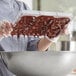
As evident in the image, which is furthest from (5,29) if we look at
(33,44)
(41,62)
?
(33,44)

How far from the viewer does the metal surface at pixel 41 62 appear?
814 millimetres

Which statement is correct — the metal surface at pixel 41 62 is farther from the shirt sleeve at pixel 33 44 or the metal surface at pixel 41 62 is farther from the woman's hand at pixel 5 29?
the shirt sleeve at pixel 33 44

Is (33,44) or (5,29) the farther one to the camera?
(33,44)

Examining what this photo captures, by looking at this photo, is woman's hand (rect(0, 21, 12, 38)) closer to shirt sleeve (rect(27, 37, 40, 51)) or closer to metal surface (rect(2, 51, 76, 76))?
metal surface (rect(2, 51, 76, 76))

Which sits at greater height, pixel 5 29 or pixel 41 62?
pixel 5 29

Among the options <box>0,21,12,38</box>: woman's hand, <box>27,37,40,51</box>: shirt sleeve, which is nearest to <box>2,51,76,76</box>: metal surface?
<box>0,21,12,38</box>: woman's hand

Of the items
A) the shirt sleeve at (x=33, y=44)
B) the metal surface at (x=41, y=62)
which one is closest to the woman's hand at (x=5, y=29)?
the metal surface at (x=41, y=62)

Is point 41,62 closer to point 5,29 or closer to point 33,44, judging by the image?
point 5,29

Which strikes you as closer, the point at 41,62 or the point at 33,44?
the point at 41,62

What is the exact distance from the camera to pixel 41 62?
0.82 metres

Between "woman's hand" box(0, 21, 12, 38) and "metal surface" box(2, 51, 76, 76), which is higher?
"woman's hand" box(0, 21, 12, 38)

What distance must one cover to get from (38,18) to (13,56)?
159 millimetres

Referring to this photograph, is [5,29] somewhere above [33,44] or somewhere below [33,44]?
above

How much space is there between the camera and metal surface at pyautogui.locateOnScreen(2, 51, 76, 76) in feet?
2.67
